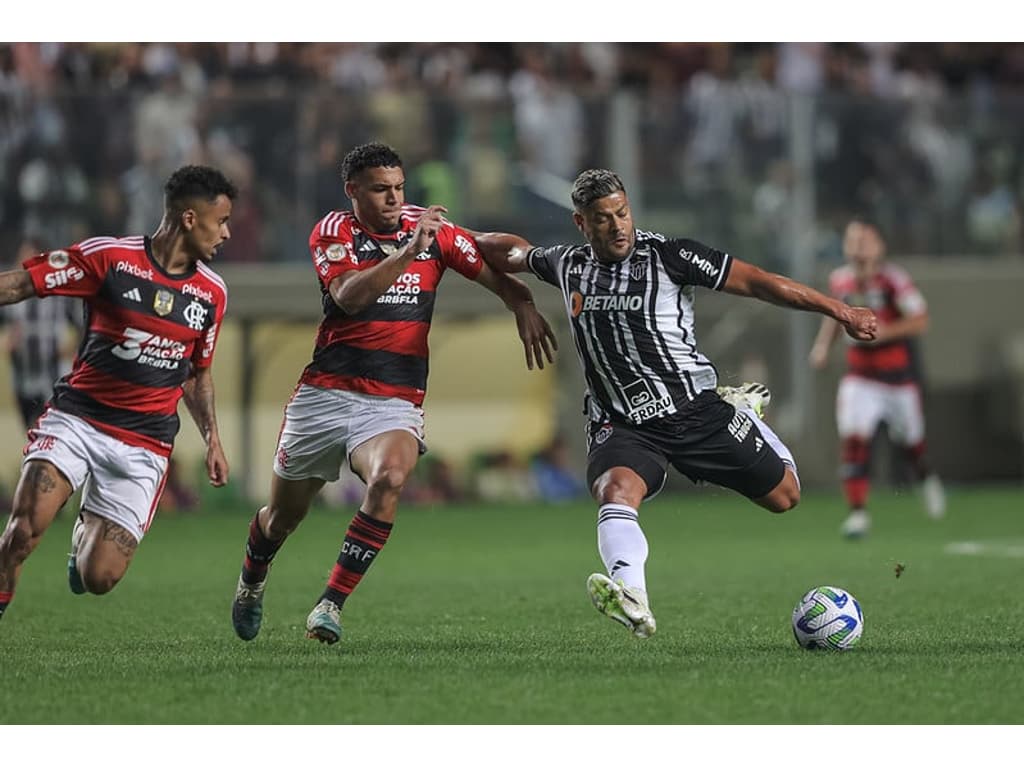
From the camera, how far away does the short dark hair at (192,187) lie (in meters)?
7.92

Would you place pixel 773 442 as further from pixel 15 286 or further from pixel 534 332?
pixel 15 286

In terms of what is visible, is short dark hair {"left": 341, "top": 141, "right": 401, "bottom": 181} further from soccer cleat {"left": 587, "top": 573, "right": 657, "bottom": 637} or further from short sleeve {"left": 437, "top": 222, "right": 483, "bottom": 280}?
soccer cleat {"left": 587, "top": 573, "right": 657, "bottom": 637}

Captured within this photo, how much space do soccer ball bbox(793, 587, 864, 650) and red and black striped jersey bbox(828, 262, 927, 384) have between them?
7970 mm

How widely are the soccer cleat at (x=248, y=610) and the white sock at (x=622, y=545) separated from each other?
69.9 inches

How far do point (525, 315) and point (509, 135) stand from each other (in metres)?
10.8

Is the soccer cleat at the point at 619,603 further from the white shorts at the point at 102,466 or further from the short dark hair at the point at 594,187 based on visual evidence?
the white shorts at the point at 102,466

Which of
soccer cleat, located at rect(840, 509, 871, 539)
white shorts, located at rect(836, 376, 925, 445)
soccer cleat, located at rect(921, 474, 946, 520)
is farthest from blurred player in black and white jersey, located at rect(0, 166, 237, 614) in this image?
soccer cleat, located at rect(921, 474, 946, 520)

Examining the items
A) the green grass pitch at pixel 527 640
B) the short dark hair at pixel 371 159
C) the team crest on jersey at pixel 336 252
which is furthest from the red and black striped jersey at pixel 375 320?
the green grass pitch at pixel 527 640

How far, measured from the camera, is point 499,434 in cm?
2056

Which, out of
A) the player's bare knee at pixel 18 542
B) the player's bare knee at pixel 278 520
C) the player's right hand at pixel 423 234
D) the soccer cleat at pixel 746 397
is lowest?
the player's bare knee at pixel 278 520

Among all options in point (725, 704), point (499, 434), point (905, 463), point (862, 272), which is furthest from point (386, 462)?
point (905, 463)

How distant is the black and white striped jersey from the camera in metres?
8.34

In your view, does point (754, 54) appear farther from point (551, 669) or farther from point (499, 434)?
point (551, 669)

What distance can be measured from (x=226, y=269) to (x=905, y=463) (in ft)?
26.5
